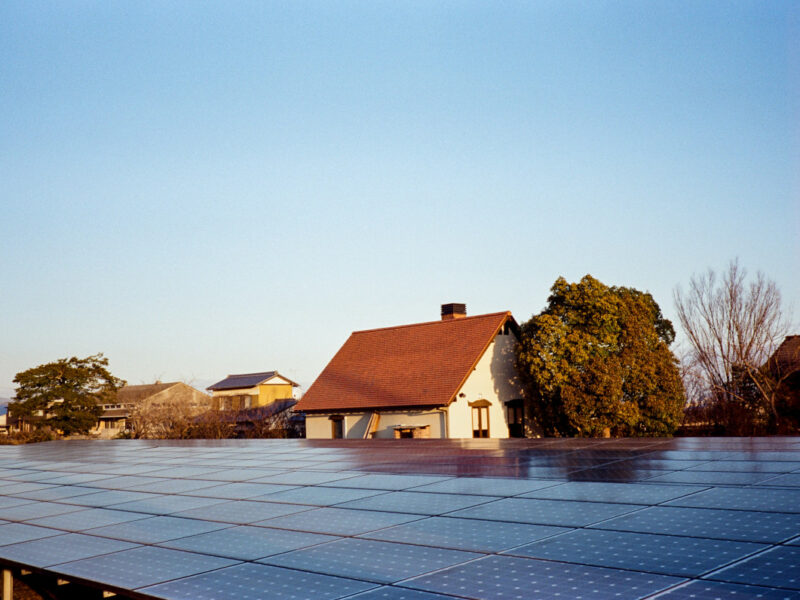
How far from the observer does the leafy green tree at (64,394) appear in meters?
40.0

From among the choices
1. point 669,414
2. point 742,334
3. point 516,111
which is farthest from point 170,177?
point 742,334

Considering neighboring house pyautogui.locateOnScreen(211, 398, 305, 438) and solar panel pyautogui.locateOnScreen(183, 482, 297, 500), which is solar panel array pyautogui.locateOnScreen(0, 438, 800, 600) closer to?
solar panel pyautogui.locateOnScreen(183, 482, 297, 500)

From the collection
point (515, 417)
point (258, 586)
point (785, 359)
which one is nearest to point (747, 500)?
point (258, 586)

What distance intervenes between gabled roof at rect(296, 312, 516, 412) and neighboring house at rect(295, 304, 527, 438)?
4 centimetres

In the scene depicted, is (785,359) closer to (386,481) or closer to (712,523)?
(386,481)

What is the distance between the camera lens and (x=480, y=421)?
32625 millimetres

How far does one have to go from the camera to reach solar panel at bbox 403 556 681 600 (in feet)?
10.1

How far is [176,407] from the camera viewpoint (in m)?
41.2

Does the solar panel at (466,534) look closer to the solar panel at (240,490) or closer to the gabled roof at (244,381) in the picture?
the solar panel at (240,490)

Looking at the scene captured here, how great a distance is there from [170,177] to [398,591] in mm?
25148

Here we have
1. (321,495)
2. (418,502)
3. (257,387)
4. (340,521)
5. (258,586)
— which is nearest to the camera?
(258,586)

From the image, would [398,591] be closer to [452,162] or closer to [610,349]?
[452,162]

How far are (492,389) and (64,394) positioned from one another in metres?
23.9

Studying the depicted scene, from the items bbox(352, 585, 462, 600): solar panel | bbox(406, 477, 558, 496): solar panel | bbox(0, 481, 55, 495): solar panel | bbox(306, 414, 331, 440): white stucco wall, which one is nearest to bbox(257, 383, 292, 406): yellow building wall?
bbox(306, 414, 331, 440): white stucco wall
